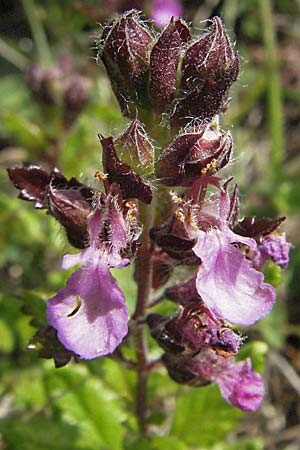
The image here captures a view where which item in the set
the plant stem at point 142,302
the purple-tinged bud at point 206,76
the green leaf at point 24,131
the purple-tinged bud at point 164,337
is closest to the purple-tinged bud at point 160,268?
the plant stem at point 142,302

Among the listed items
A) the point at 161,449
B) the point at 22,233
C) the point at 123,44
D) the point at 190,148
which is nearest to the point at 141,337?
the point at 161,449

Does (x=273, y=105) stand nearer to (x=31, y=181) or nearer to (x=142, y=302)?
(x=142, y=302)

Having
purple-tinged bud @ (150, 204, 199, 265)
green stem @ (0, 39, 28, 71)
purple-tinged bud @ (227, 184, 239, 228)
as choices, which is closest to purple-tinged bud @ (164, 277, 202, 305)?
purple-tinged bud @ (150, 204, 199, 265)

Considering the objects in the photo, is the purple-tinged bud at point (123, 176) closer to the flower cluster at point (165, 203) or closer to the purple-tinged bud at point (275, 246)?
the flower cluster at point (165, 203)

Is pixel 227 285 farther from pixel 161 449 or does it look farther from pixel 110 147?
pixel 161 449

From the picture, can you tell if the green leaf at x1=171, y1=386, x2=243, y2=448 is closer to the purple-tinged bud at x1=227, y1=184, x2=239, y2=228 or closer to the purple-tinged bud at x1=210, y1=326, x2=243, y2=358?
the purple-tinged bud at x1=210, y1=326, x2=243, y2=358

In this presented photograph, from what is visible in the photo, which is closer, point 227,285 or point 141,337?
point 227,285
